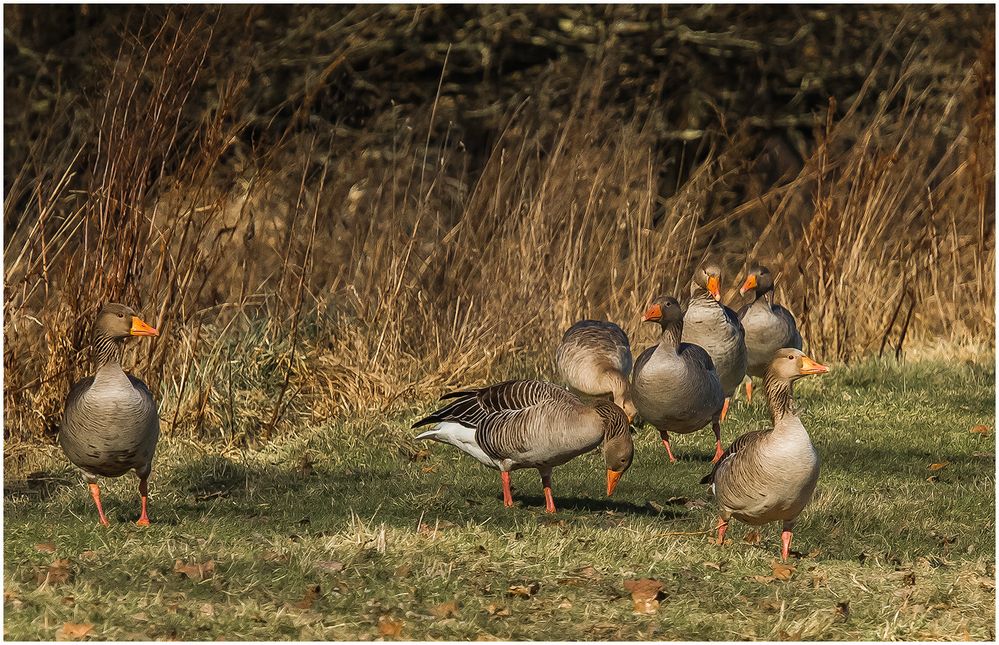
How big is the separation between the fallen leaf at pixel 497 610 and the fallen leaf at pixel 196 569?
1.39 metres

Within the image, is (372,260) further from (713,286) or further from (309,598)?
(309,598)

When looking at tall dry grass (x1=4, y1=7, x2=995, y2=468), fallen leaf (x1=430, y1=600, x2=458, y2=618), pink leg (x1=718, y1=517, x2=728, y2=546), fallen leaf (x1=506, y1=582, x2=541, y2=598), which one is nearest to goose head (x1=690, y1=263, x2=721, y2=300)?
tall dry grass (x1=4, y1=7, x2=995, y2=468)

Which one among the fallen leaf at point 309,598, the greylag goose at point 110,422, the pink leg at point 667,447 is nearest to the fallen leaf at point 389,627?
the fallen leaf at point 309,598

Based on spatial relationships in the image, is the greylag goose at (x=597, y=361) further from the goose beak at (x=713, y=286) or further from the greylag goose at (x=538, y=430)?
the greylag goose at (x=538, y=430)

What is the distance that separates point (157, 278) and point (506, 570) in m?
3.93

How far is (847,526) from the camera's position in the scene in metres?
7.88

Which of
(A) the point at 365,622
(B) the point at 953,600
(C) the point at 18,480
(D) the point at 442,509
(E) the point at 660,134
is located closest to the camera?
(A) the point at 365,622

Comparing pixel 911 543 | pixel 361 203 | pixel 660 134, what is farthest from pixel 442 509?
pixel 660 134

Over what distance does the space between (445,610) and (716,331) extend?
437 cm

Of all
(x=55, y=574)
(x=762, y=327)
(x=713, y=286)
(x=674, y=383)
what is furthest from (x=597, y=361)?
(x=55, y=574)

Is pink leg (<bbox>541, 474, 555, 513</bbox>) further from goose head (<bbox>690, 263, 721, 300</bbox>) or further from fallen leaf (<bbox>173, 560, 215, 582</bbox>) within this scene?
goose head (<bbox>690, 263, 721, 300</bbox>)

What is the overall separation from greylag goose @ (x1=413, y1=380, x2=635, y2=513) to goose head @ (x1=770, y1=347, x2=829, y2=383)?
96 cm

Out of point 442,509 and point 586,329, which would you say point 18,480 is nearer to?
point 442,509

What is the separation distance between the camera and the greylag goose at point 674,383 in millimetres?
8914
